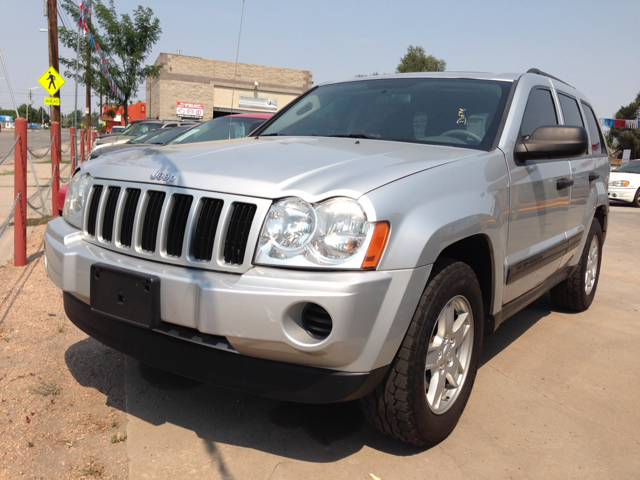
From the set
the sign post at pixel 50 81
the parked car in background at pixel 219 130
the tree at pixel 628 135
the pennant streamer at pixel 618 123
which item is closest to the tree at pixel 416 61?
the pennant streamer at pixel 618 123

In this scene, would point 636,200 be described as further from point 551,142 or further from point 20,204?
point 20,204

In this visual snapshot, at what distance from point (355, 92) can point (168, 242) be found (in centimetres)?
197

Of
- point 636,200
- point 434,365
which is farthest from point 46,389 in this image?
point 636,200

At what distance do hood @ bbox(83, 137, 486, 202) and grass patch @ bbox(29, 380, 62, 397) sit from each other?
3.67ft

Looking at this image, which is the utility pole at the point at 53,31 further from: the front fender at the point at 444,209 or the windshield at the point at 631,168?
the front fender at the point at 444,209

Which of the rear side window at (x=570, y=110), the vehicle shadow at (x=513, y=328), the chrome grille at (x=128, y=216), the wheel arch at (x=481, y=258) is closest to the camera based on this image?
the chrome grille at (x=128, y=216)

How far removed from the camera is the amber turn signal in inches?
79.2

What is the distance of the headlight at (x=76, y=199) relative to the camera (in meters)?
2.80

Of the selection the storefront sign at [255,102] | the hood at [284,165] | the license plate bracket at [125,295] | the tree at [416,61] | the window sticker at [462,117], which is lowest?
the license plate bracket at [125,295]

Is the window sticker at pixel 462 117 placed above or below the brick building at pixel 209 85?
below

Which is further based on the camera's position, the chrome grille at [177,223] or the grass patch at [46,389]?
the grass patch at [46,389]

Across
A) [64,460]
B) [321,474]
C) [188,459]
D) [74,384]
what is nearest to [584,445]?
[321,474]

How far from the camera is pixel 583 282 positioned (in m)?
4.63

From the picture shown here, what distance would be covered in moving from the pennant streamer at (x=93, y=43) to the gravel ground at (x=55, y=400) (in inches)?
620
